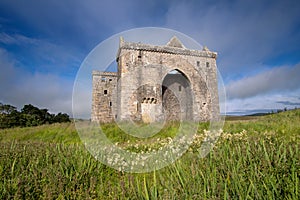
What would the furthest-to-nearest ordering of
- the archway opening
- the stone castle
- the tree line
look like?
the archway opening, the tree line, the stone castle

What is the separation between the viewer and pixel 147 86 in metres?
20.6

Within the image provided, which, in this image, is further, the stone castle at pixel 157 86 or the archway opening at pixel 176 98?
the archway opening at pixel 176 98

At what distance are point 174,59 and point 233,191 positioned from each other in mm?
20963

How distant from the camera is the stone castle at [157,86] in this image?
1977 cm

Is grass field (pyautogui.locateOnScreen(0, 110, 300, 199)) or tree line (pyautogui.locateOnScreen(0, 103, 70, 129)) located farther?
tree line (pyautogui.locateOnScreen(0, 103, 70, 129))

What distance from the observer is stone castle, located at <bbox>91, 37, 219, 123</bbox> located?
19766 millimetres

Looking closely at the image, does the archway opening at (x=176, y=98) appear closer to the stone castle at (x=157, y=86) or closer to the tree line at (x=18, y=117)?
the stone castle at (x=157, y=86)

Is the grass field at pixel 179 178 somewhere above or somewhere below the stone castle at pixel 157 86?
below

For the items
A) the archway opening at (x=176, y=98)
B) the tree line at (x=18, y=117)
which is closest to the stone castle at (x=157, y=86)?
the archway opening at (x=176, y=98)

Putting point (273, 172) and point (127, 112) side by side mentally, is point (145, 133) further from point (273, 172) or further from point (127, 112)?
point (127, 112)

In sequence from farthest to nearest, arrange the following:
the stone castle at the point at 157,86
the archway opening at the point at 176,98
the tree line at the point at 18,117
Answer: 1. the archway opening at the point at 176,98
2. the tree line at the point at 18,117
3. the stone castle at the point at 157,86

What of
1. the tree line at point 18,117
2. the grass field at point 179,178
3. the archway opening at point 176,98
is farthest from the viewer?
the archway opening at point 176,98

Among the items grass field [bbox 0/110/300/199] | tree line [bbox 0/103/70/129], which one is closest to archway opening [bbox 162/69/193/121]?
tree line [bbox 0/103/70/129]

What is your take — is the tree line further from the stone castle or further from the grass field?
the grass field
